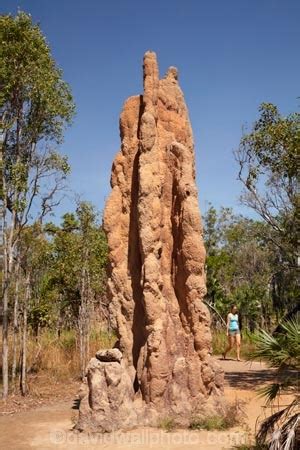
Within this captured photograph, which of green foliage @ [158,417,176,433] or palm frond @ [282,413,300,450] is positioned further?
green foliage @ [158,417,176,433]

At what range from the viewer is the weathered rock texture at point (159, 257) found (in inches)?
337

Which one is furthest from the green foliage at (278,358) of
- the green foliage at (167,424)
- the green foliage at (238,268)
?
the green foliage at (238,268)

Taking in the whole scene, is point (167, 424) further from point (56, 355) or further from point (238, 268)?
point (238, 268)

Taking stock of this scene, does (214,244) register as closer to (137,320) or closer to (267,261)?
(267,261)

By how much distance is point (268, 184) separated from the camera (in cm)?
1470

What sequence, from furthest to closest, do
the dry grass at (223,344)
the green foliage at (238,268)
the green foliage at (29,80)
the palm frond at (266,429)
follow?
the green foliage at (238,268)
the dry grass at (223,344)
the green foliage at (29,80)
the palm frond at (266,429)

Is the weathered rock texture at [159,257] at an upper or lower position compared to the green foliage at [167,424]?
upper

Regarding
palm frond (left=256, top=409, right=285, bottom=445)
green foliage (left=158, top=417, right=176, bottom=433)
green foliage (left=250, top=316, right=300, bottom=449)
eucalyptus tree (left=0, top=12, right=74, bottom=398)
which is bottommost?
green foliage (left=158, top=417, right=176, bottom=433)

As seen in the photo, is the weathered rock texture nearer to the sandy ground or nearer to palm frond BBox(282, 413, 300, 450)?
the sandy ground

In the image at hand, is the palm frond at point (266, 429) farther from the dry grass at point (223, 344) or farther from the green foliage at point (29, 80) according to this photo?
the dry grass at point (223, 344)

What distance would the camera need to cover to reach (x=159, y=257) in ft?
30.6

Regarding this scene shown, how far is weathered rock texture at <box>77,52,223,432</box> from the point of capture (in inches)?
337

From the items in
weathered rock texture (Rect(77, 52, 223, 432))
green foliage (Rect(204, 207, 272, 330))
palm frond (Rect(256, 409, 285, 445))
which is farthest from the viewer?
green foliage (Rect(204, 207, 272, 330))

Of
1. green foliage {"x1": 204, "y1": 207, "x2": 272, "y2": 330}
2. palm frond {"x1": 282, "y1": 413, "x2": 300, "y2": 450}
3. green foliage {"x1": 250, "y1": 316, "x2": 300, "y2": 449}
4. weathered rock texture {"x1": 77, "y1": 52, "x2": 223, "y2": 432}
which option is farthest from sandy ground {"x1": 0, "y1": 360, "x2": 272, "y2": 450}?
green foliage {"x1": 204, "y1": 207, "x2": 272, "y2": 330}
